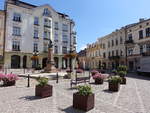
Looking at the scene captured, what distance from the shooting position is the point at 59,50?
39.7 meters

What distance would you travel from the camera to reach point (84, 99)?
6.00 meters

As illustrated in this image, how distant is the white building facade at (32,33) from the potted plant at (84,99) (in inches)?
1041

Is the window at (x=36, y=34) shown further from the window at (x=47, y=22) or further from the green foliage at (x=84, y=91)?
the green foliage at (x=84, y=91)

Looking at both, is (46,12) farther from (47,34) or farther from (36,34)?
(36,34)

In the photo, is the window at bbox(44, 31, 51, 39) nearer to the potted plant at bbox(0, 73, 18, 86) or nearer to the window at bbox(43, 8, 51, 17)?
the window at bbox(43, 8, 51, 17)

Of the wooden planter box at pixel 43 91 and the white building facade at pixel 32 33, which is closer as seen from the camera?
the wooden planter box at pixel 43 91

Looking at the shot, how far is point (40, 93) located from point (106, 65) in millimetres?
40732

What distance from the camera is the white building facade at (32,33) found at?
32000 millimetres

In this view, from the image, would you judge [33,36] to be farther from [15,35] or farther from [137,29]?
[137,29]

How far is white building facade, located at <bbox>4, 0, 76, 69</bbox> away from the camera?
32.0 m

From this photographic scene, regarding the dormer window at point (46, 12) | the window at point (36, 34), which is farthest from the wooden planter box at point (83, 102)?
the dormer window at point (46, 12)

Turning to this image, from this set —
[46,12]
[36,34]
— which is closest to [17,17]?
[36,34]

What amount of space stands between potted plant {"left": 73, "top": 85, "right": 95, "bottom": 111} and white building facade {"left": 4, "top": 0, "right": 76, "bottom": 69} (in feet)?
86.8

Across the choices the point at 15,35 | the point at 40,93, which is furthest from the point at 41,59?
the point at 40,93
